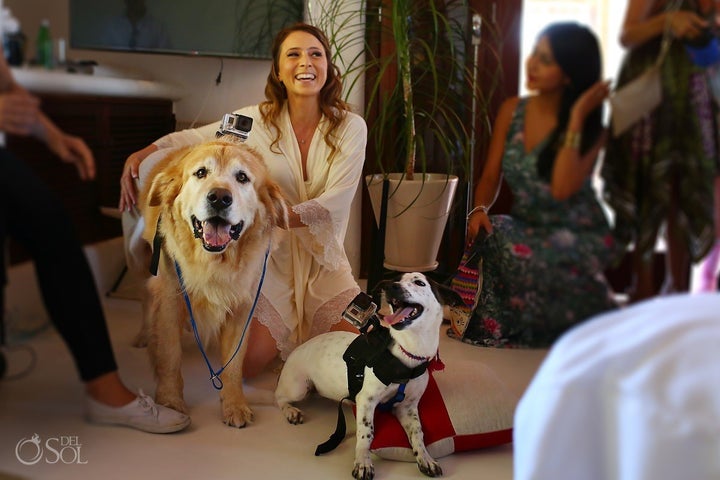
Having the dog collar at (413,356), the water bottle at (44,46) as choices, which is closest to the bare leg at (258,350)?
the dog collar at (413,356)

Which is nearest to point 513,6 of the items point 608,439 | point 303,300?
point 608,439

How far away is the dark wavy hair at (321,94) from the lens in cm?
127

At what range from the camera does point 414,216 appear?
125 centimetres

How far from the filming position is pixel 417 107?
47.0 inches

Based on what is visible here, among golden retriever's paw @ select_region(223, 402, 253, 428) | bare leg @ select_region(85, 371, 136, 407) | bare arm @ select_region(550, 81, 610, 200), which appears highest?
bare arm @ select_region(550, 81, 610, 200)

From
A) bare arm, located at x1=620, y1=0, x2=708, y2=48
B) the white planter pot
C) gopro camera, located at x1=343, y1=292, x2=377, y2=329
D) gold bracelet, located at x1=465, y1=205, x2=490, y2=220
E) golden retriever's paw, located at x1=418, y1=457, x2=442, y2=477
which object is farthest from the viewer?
golden retriever's paw, located at x1=418, y1=457, x2=442, y2=477

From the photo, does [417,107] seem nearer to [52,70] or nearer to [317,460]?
[52,70]

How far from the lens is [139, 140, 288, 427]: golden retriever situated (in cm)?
127

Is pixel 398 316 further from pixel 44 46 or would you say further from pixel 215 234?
pixel 44 46

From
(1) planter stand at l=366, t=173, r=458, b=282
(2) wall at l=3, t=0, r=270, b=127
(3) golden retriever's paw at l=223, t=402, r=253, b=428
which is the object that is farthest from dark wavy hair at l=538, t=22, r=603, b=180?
(3) golden retriever's paw at l=223, t=402, r=253, b=428

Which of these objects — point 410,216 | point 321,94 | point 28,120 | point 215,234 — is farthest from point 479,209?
point 28,120

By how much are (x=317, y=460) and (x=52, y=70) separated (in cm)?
99

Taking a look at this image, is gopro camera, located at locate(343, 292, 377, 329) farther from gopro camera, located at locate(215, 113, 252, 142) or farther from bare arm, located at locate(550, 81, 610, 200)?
bare arm, located at locate(550, 81, 610, 200)

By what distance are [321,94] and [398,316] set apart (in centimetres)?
53
